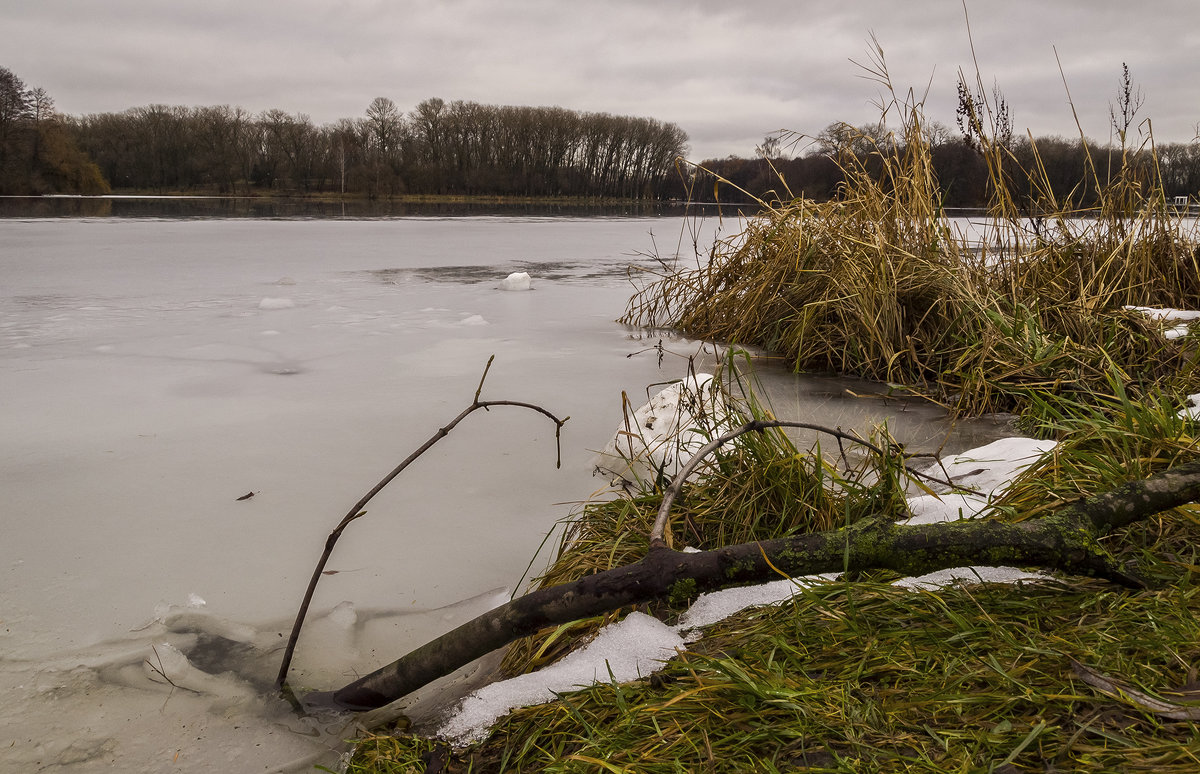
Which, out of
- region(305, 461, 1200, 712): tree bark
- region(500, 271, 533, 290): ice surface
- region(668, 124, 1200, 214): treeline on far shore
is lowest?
region(305, 461, 1200, 712): tree bark

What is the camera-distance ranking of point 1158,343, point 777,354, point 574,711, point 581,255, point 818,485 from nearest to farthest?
point 574,711 < point 818,485 < point 1158,343 < point 777,354 < point 581,255

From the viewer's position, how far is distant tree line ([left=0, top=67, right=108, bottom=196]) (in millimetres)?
36156

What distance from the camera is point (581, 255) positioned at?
1041cm

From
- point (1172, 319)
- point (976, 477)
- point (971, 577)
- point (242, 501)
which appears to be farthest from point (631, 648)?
point (1172, 319)

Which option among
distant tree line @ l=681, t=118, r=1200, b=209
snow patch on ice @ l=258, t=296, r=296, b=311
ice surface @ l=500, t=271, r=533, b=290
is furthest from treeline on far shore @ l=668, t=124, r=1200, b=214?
snow patch on ice @ l=258, t=296, r=296, b=311

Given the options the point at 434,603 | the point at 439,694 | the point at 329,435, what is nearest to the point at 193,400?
the point at 329,435

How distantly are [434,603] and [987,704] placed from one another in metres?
1.05

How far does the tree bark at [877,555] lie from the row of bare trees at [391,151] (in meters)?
47.1

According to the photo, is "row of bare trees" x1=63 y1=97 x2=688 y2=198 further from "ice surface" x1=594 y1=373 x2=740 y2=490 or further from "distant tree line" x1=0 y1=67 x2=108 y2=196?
"ice surface" x1=594 y1=373 x2=740 y2=490

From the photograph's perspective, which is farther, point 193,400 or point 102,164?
point 102,164

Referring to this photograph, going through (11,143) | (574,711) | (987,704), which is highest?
(11,143)

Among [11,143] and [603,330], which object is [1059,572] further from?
[11,143]

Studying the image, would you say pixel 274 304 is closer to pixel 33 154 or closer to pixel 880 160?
pixel 880 160

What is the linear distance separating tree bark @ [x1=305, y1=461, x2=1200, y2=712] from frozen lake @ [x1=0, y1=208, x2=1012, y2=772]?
470 millimetres
